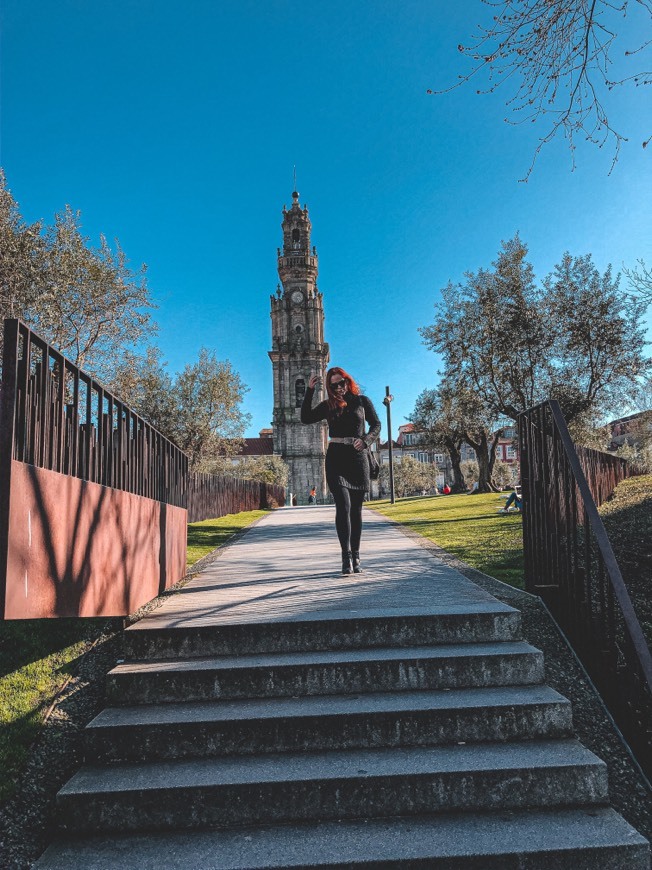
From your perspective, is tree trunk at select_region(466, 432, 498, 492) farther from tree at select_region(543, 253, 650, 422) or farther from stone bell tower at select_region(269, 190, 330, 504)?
stone bell tower at select_region(269, 190, 330, 504)

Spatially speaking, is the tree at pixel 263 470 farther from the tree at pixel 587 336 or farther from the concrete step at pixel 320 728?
the concrete step at pixel 320 728

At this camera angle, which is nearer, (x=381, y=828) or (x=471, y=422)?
(x=381, y=828)

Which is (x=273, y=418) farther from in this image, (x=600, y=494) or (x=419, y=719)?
(x=419, y=719)

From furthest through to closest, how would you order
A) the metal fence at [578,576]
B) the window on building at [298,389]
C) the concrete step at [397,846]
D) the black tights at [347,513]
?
the window on building at [298,389]
the black tights at [347,513]
the metal fence at [578,576]
the concrete step at [397,846]

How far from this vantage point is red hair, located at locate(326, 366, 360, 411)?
5.59 meters

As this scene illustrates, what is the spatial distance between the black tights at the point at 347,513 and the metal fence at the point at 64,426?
174 cm

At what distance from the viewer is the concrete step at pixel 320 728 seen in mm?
2857

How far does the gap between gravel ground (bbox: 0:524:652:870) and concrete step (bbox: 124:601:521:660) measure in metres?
0.35

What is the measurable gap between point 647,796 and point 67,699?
3.19 m

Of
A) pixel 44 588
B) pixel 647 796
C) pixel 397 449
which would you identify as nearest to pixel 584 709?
pixel 647 796

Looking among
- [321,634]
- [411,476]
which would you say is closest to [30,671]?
[321,634]

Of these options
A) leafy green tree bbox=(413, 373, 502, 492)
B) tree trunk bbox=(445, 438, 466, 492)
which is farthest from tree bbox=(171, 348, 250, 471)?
tree trunk bbox=(445, 438, 466, 492)

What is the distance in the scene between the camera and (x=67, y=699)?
3.43 meters

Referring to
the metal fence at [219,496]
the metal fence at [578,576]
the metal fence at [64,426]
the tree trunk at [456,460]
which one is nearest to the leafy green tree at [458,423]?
the tree trunk at [456,460]
